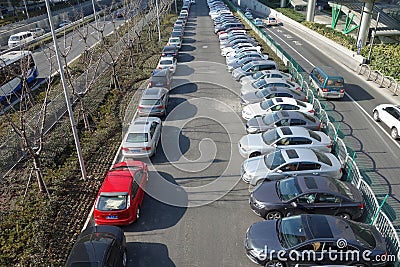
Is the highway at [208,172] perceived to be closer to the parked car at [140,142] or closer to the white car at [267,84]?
the parked car at [140,142]

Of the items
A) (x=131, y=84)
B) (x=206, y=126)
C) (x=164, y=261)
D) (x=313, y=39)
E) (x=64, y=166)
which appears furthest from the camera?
(x=313, y=39)

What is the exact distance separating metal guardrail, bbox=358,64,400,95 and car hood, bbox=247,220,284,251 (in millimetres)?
17158

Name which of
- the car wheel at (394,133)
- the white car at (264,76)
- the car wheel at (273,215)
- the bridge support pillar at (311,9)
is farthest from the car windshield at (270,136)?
the bridge support pillar at (311,9)

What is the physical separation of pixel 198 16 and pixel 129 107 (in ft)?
144

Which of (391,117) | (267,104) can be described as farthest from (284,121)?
(391,117)

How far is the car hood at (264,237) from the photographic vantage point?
30.2 feet

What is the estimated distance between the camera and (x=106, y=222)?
10.8 m

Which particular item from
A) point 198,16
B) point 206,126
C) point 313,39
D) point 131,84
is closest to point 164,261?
point 206,126

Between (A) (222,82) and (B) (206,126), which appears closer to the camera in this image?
(B) (206,126)

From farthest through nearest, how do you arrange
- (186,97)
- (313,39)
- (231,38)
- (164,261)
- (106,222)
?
1. (313,39)
2. (231,38)
3. (186,97)
4. (106,222)
5. (164,261)

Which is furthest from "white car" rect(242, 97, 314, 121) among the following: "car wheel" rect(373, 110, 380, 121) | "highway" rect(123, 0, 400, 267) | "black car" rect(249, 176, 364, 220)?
"black car" rect(249, 176, 364, 220)

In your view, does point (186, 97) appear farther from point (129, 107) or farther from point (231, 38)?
point (231, 38)

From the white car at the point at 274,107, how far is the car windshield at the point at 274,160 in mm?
4635

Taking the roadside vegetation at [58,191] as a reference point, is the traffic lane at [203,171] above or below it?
below
